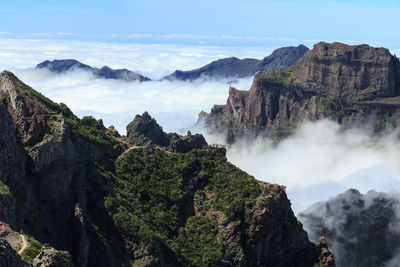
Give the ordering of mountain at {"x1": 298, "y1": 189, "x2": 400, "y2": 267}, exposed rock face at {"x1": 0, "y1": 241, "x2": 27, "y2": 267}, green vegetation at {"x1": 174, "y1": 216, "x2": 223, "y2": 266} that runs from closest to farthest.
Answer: exposed rock face at {"x1": 0, "y1": 241, "x2": 27, "y2": 267} → green vegetation at {"x1": 174, "y1": 216, "x2": 223, "y2": 266} → mountain at {"x1": 298, "y1": 189, "x2": 400, "y2": 267}

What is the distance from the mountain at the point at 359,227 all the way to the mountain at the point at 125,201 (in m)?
51.3

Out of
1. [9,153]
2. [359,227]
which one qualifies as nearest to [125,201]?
[9,153]

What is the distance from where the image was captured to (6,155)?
266ft

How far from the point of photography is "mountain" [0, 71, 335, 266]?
8569cm

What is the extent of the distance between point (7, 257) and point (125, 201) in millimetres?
54631

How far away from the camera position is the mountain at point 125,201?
85.7 metres

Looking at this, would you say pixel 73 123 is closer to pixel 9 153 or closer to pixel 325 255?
pixel 9 153

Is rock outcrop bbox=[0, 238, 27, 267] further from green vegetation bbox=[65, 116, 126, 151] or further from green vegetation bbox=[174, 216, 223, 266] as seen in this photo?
green vegetation bbox=[65, 116, 126, 151]

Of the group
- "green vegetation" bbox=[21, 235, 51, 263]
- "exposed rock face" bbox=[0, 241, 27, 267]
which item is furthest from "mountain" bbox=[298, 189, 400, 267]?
"exposed rock face" bbox=[0, 241, 27, 267]

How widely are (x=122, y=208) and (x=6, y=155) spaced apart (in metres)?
30.7

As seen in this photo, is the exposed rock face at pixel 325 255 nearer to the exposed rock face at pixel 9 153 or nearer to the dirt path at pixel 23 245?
the exposed rock face at pixel 9 153

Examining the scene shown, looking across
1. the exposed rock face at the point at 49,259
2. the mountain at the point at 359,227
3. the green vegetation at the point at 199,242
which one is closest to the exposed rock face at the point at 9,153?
the exposed rock face at the point at 49,259

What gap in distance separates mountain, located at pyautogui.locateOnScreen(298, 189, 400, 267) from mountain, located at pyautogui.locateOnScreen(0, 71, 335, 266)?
51295 mm

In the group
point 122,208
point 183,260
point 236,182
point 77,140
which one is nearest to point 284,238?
point 236,182
